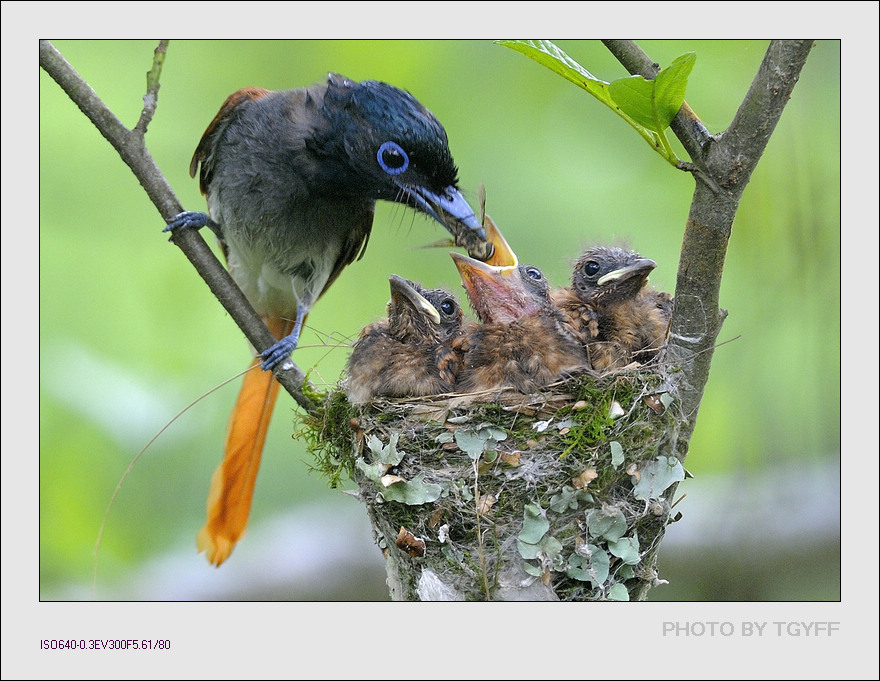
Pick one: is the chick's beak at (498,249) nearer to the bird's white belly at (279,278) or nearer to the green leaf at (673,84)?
the bird's white belly at (279,278)

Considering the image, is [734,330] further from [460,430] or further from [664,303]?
[460,430]

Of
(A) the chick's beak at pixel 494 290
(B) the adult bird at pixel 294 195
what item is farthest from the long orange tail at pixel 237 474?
(A) the chick's beak at pixel 494 290

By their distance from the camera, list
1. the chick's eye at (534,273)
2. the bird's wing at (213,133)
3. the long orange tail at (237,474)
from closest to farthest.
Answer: the chick's eye at (534,273)
the long orange tail at (237,474)
the bird's wing at (213,133)

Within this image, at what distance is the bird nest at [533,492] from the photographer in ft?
8.23

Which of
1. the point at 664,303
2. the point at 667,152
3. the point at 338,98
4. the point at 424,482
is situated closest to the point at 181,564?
the point at 424,482

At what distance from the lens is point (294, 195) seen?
11.8 feet

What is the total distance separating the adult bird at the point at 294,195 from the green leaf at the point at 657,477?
115 cm

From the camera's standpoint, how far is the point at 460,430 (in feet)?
8.82

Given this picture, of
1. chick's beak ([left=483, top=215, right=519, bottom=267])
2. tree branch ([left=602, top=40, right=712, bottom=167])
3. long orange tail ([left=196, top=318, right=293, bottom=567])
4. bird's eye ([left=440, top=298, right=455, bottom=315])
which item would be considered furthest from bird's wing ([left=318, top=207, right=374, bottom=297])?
tree branch ([left=602, top=40, right=712, bottom=167])

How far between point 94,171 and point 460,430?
9.01ft

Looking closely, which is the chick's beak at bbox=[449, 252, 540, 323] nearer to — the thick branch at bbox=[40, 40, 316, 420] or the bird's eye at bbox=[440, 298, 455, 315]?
the bird's eye at bbox=[440, 298, 455, 315]

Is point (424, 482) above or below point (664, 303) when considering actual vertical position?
below

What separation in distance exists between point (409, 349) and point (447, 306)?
29 centimetres

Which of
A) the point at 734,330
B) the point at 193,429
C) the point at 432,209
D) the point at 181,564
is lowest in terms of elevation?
the point at 181,564
